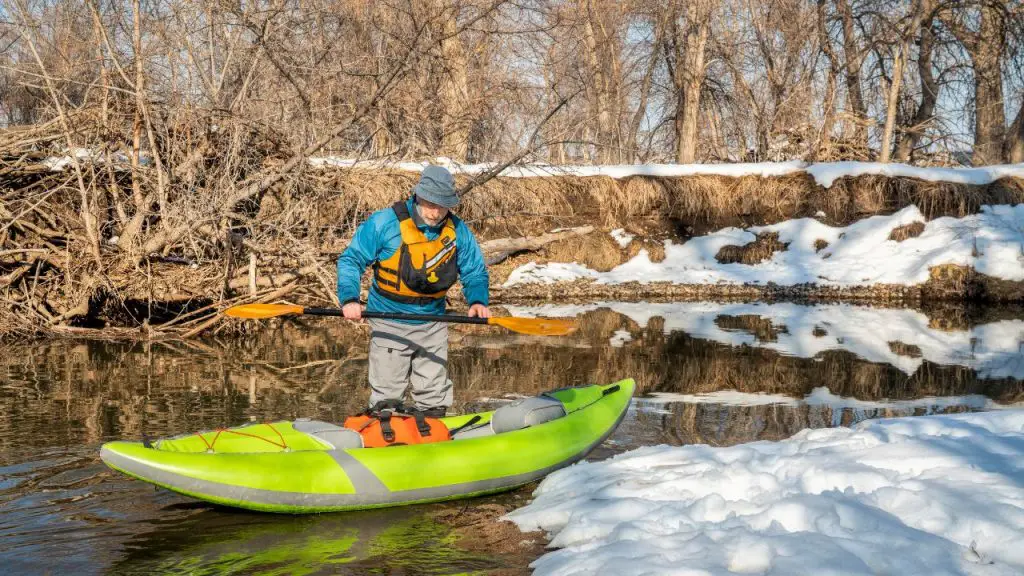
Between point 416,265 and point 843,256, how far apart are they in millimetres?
12513

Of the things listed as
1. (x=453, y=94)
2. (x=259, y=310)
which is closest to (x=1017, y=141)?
(x=453, y=94)

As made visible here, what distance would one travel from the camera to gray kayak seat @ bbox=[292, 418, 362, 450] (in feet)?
14.3

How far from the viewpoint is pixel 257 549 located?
363cm

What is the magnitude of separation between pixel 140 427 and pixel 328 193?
5.71 m

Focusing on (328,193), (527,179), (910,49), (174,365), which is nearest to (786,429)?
(174,365)

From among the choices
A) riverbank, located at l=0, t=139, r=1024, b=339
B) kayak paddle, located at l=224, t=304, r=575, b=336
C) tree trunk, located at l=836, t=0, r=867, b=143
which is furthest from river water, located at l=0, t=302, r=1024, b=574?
tree trunk, located at l=836, t=0, r=867, b=143

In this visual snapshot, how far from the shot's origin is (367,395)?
21.8 ft

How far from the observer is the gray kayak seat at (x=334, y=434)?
14.3 feet

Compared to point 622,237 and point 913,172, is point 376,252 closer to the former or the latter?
point 622,237

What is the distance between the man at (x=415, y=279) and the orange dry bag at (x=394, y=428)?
13 cm

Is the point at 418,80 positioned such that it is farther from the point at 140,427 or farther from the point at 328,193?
the point at 140,427

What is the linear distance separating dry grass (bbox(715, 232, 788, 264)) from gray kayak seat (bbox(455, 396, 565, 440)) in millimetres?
11585

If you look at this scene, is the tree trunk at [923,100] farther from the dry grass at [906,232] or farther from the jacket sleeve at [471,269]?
the jacket sleeve at [471,269]

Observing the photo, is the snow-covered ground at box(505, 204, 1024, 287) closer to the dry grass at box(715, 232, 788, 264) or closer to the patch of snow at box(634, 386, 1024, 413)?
the dry grass at box(715, 232, 788, 264)
